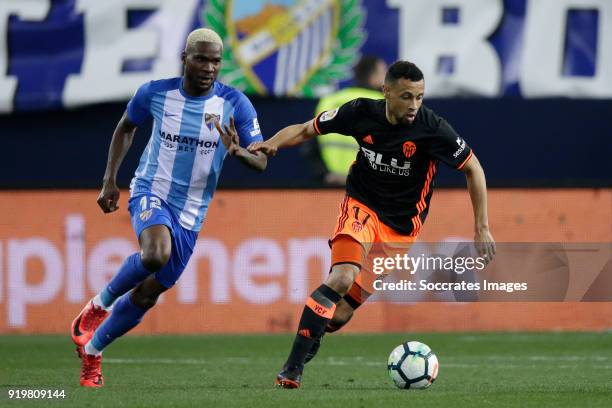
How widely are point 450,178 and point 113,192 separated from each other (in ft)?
22.7

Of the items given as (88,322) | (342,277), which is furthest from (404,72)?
(88,322)

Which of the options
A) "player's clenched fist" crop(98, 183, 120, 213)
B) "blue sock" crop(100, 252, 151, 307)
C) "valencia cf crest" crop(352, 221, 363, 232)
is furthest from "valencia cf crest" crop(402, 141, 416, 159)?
"player's clenched fist" crop(98, 183, 120, 213)

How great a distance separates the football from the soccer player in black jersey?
1.49 feet

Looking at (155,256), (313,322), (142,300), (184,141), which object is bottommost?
(313,322)

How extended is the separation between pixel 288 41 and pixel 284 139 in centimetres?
639

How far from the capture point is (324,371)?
9617mm

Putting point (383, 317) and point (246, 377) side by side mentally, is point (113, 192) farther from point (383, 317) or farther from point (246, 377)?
point (383, 317)

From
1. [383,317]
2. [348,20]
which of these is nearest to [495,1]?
[348,20]

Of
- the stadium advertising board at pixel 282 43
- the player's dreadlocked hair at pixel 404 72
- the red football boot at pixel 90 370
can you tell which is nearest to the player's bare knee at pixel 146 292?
the red football boot at pixel 90 370

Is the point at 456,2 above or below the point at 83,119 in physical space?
above

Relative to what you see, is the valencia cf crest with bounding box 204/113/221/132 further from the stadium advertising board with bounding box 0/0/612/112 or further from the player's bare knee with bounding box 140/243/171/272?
the stadium advertising board with bounding box 0/0/612/112

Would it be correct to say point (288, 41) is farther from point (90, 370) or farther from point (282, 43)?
point (90, 370)

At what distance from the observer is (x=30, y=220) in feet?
42.5

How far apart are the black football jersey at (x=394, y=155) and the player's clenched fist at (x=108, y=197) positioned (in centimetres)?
136
